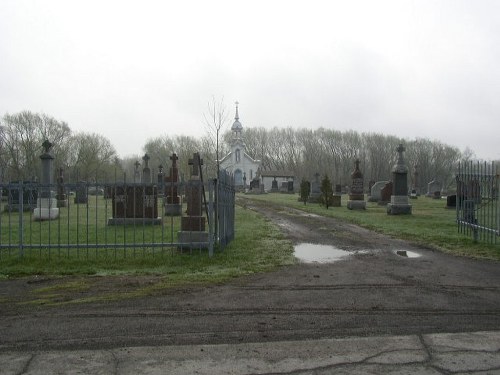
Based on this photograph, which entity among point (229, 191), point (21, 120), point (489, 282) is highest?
point (21, 120)

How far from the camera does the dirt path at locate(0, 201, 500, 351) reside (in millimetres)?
4789

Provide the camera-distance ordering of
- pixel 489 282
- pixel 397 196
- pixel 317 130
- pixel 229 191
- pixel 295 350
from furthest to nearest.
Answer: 1. pixel 317 130
2. pixel 397 196
3. pixel 229 191
4. pixel 489 282
5. pixel 295 350

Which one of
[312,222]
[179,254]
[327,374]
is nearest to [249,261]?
[179,254]

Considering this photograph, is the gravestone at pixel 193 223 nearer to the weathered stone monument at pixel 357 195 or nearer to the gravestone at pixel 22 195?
the gravestone at pixel 22 195

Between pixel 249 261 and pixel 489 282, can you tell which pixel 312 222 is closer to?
pixel 249 261

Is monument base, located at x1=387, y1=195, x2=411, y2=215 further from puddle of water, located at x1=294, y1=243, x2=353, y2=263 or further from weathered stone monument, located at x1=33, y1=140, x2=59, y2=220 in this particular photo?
weathered stone monument, located at x1=33, y1=140, x2=59, y2=220

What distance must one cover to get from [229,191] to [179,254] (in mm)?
2347

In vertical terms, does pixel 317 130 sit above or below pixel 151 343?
above

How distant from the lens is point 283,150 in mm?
105625

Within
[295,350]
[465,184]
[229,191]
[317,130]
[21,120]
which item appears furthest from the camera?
[317,130]

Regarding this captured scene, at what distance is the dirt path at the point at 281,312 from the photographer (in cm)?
479

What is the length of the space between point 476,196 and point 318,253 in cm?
602

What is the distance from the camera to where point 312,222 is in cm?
1878

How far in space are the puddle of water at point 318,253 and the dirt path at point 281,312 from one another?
142cm
